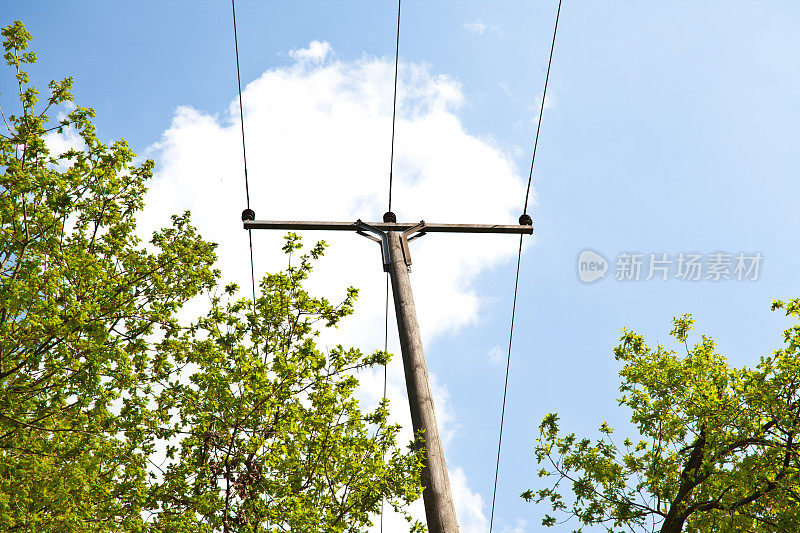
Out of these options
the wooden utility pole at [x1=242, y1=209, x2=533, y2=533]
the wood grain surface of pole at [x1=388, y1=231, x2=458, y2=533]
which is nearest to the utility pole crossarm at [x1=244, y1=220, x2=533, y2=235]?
the wooden utility pole at [x1=242, y1=209, x2=533, y2=533]

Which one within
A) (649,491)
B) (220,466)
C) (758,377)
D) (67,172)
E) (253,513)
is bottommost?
(253,513)

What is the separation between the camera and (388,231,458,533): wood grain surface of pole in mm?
5070

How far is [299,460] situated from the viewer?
19.7 ft

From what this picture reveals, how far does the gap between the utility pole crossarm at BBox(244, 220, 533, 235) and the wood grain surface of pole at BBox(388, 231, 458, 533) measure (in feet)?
1.05

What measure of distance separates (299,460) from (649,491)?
16.7 ft

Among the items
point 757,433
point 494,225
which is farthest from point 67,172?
point 757,433

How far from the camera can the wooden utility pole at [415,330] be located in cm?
513

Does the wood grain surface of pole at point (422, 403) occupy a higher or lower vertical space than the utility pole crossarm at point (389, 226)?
lower

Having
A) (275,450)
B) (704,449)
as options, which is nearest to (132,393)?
(275,450)

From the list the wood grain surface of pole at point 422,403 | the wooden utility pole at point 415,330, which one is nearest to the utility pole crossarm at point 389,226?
the wooden utility pole at point 415,330

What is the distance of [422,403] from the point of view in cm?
561

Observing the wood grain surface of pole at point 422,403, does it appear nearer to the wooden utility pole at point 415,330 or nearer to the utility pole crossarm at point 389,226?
the wooden utility pole at point 415,330

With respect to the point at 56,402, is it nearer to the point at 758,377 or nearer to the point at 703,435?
the point at 703,435

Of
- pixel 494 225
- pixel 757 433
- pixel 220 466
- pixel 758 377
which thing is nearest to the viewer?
pixel 220 466
